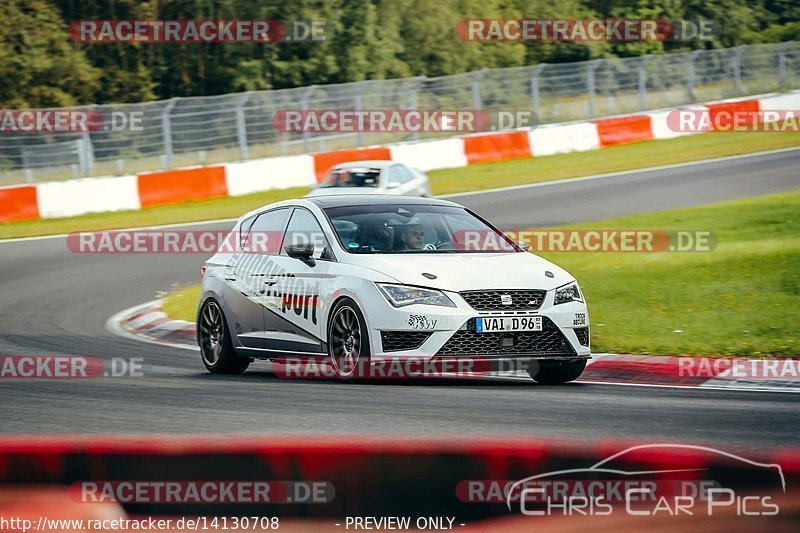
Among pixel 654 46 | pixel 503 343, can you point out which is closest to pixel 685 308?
pixel 503 343

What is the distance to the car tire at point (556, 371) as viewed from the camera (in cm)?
987

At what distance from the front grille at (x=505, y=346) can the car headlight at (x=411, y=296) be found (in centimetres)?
26

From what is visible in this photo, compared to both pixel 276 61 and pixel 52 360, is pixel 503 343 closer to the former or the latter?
pixel 52 360

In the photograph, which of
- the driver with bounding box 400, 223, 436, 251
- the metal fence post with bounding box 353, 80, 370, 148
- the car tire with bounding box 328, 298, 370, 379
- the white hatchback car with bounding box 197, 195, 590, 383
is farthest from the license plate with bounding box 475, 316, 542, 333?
the metal fence post with bounding box 353, 80, 370, 148

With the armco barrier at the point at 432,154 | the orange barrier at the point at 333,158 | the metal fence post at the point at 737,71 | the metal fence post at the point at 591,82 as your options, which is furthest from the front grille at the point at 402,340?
the metal fence post at the point at 737,71

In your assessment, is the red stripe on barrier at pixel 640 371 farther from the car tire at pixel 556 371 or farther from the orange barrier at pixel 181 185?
the orange barrier at pixel 181 185

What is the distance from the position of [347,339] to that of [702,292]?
18.1ft

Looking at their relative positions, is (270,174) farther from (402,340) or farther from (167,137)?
(402,340)

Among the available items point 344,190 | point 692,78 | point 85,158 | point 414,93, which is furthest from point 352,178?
point 692,78

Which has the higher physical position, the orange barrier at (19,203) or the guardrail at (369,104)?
the guardrail at (369,104)

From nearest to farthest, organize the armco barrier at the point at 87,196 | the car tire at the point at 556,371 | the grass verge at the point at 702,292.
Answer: the car tire at the point at 556,371 < the grass verge at the point at 702,292 < the armco barrier at the point at 87,196

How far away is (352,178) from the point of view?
75.0 feet

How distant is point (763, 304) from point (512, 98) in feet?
71.6

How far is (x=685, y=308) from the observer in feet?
43.1
